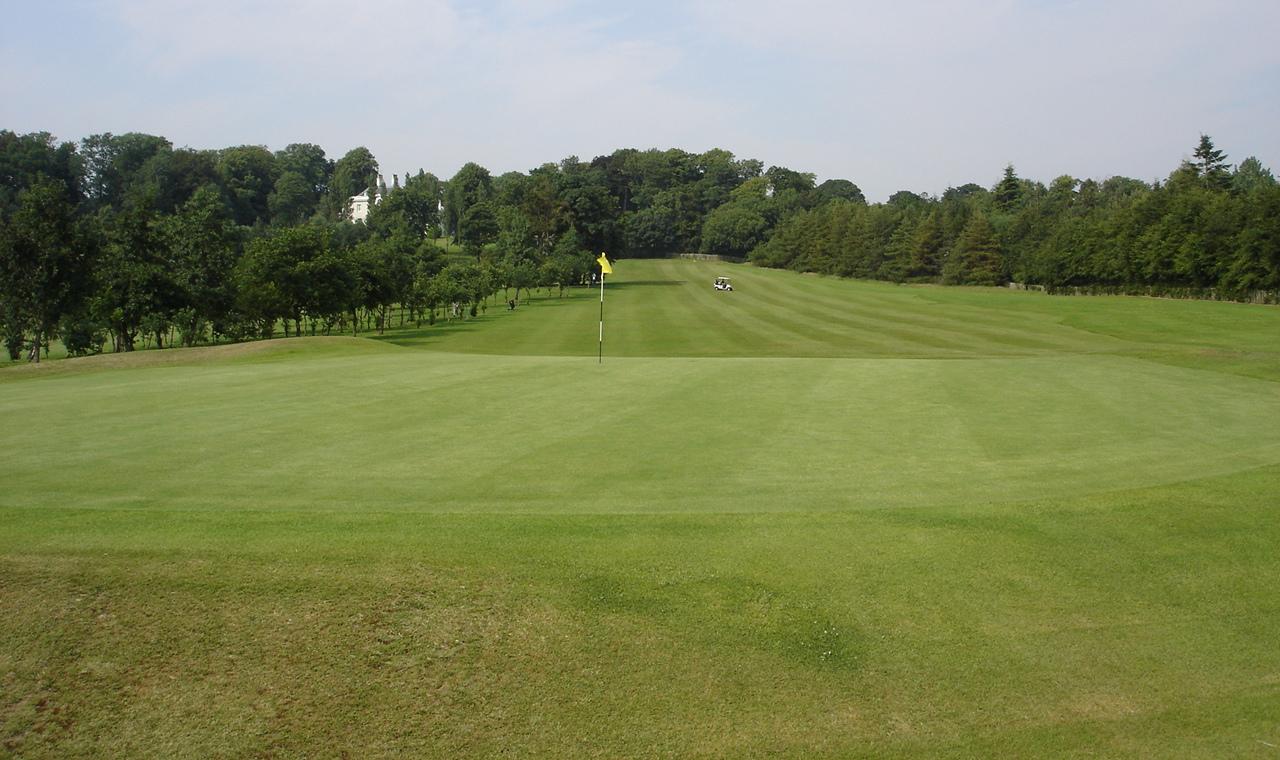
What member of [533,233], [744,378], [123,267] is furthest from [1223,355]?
[533,233]

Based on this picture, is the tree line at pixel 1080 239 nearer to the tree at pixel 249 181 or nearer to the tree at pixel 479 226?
the tree at pixel 479 226

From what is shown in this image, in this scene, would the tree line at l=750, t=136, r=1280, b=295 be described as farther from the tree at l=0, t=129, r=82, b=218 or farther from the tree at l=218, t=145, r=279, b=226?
the tree at l=0, t=129, r=82, b=218

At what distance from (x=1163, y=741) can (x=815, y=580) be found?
10.7 feet

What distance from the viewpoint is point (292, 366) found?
1113 inches

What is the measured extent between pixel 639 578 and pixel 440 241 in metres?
192

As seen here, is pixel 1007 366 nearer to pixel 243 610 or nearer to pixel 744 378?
pixel 744 378

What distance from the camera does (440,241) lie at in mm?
192000

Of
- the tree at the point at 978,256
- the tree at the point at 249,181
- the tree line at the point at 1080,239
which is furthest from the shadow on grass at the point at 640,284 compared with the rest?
the tree at the point at 249,181

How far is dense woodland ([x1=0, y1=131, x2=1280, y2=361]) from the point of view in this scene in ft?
152

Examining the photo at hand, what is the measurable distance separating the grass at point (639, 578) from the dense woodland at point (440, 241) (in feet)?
102

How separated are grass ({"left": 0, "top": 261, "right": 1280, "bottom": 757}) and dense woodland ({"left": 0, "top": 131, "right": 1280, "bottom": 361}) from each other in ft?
102

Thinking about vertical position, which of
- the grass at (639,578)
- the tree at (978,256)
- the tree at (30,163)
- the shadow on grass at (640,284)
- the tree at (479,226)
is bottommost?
the grass at (639,578)

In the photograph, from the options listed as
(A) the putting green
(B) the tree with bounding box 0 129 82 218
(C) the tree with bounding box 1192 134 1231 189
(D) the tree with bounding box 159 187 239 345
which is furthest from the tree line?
(B) the tree with bounding box 0 129 82 218

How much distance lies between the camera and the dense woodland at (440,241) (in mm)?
46312
